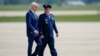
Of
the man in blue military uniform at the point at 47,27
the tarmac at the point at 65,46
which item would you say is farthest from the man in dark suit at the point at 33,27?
the tarmac at the point at 65,46

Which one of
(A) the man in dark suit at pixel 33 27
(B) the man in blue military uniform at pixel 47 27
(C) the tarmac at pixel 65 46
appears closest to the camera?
(B) the man in blue military uniform at pixel 47 27

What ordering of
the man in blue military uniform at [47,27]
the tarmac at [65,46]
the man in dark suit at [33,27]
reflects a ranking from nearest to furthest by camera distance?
the man in blue military uniform at [47,27], the man in dark suit at [33,27], the tarmac at [65,46]

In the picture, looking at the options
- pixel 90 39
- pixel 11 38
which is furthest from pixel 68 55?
pixel 11 38

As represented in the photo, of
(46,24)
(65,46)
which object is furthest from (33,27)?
(65,46)

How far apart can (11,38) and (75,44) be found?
4.05 m

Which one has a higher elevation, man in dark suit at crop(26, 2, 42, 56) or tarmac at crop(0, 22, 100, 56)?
man in dark suit at crop(26, 2, 42, 56)

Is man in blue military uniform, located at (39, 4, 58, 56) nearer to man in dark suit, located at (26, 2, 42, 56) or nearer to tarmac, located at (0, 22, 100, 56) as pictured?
man in dark suit, located at (26, 2, 42, 56)

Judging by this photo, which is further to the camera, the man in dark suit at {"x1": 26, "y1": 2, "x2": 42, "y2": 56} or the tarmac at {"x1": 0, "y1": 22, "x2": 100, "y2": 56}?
the tarmac at {"x1": 0, "y1": 22, "x2": 100, "y2": 56}

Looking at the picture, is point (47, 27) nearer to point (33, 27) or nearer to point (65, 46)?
point (33, 27)

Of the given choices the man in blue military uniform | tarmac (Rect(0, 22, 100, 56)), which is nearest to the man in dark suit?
the man in blue military uniform

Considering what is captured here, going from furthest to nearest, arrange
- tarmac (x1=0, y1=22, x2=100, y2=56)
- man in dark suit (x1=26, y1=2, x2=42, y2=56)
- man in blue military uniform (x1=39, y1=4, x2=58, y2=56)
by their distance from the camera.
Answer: tarmac (x1=0, y1=22, x2=100, y2=56), man in dark suit (x1=26, y1=2, x2=42, y2=56), man in blue military uniform (x1=39, y1=4, x2=58, y2=56)

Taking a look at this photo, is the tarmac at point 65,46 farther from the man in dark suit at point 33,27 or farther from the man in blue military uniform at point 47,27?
the man in blue military uniform at point 47,27

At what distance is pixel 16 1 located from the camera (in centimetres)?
14188

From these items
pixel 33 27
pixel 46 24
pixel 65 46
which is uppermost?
pixel 46 24
